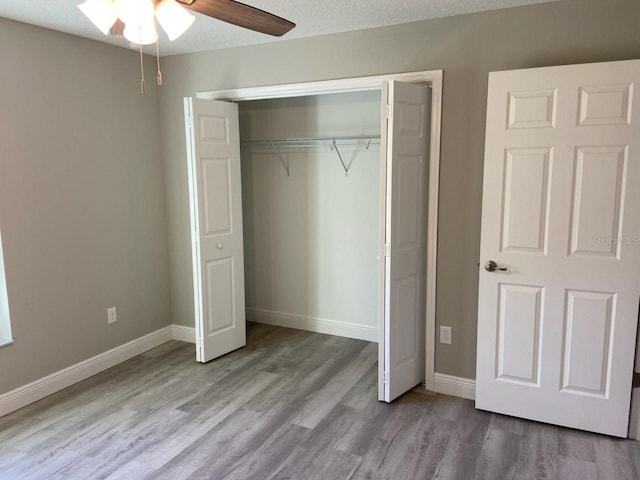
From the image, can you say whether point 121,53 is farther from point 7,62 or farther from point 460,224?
point 460,224

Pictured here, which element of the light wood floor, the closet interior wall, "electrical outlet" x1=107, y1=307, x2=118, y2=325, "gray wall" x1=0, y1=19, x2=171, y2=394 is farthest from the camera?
the closet interior wall

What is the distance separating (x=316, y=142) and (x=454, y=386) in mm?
2295

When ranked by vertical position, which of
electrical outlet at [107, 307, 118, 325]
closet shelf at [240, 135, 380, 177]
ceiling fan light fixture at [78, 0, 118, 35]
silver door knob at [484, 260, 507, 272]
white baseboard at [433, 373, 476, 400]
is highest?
ceiling fan light fixture at [78, 0, 118, 35]

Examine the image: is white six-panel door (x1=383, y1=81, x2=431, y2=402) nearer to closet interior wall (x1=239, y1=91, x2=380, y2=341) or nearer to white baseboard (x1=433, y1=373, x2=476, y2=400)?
white baseboard (x1=433, y1=373, x2=476, y2=400)

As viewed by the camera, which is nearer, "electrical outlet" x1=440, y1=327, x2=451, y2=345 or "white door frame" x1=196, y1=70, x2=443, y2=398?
"white door frame" x1=196, y1=70, x2=443, y2=398

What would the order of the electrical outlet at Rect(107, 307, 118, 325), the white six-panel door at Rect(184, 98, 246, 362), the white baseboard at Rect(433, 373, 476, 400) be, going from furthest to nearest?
1. the electrical outlet at Rect(107, 307, 118, 325)
2. the white six-panel door at Rect(184, 98, 246, 362)
3. the white baseboard at Rect(433, 373, 476, 400)

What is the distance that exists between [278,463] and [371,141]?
2.54m

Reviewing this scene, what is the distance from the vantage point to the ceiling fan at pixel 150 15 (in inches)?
66.3

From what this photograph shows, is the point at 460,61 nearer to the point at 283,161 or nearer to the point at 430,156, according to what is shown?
the point at 430,156

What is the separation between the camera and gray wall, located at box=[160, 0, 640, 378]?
2.64m

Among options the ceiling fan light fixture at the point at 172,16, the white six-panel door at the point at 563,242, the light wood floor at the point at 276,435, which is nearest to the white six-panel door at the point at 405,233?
the light wood floor at the point at 276,435

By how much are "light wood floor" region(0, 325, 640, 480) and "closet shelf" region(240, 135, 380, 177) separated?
5.94 feet

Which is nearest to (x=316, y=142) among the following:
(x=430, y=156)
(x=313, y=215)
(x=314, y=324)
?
(x=313, y=215)

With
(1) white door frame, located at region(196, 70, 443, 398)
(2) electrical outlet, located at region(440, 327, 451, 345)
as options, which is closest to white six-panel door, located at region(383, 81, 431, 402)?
(1) white door frame, located at region(196, 70, 443, 398)
